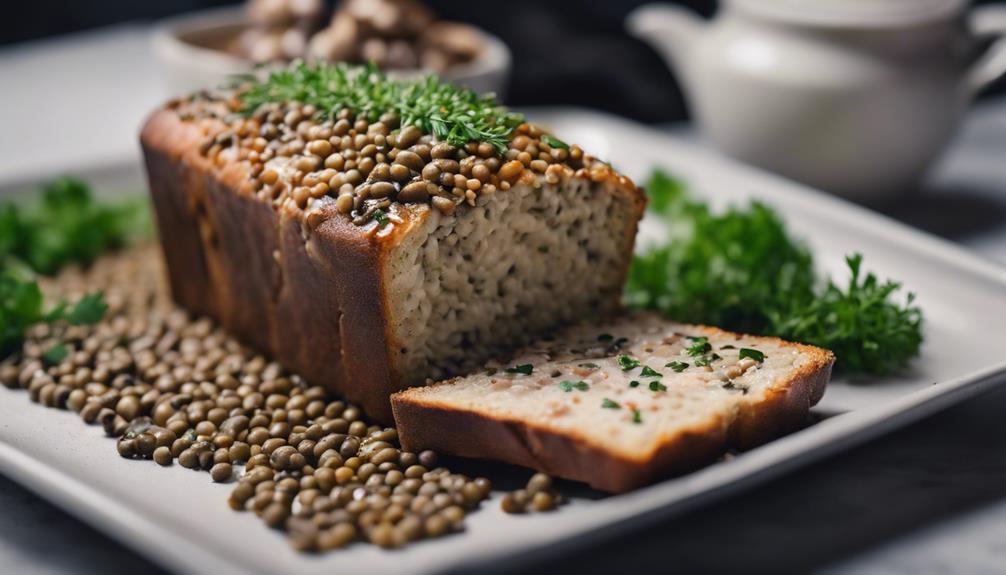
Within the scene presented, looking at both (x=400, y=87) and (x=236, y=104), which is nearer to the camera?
(x=400, y=87)

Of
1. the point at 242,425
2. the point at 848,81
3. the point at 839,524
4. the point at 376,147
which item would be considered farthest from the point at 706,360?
the point at 848,81

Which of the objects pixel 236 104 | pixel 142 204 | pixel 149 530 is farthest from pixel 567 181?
pixel 142 204

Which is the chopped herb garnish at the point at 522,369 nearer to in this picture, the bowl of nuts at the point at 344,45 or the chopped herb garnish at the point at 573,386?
the chopped herb garnish at the point at 573,386

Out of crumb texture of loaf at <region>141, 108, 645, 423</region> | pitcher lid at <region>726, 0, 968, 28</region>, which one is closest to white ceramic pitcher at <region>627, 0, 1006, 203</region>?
pitcher lid at <region>726, 0, 968, 28</region>

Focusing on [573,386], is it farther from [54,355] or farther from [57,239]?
[57,239]

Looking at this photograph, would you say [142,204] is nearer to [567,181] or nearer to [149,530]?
[567,181]

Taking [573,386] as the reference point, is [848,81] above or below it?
above

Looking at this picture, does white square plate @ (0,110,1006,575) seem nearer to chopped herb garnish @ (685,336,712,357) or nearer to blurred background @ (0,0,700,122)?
chopped herb garnish @ (685,336,712,357)
